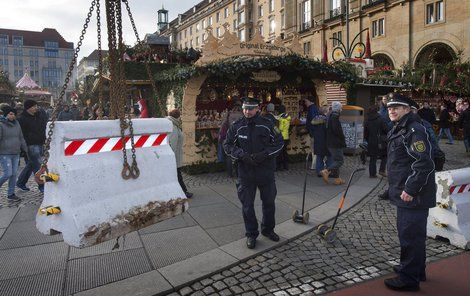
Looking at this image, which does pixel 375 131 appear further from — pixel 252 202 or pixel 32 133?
pixel 32 133

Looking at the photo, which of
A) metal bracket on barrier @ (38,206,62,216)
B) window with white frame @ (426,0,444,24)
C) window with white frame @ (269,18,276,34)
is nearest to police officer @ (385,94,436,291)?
metal bracket on barrier @ (38,206,62,216)

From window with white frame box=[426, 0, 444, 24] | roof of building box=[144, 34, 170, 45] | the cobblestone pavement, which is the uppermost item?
window with white frame box=[426, 0, 444, 24]

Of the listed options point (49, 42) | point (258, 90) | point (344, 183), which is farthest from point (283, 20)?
point (49, 42)

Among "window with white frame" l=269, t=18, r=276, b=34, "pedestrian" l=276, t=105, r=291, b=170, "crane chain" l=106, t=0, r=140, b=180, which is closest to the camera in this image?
"crane chain" l=106, t=0, r=140, b=180

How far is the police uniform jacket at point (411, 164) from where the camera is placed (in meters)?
3.59

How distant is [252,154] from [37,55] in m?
126

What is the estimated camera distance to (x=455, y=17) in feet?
86.6

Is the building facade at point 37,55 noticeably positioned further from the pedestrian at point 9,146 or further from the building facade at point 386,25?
the pedestrian at point 9,146

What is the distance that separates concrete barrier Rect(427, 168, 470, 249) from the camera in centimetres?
493

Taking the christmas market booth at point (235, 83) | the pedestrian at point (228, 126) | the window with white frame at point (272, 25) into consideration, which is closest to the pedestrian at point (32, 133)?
the christmas market booth at point (235, 83)

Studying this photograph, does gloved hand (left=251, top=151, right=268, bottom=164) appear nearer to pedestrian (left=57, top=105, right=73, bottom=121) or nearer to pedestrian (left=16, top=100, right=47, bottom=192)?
pedestrian (left=16, top=100, right=47, bottom=192)

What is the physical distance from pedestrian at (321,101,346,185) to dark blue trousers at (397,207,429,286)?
4.68 meters

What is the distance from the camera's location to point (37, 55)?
111875mm

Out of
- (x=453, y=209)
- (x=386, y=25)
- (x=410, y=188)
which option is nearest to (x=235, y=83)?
(x=453, y=209)
